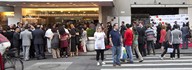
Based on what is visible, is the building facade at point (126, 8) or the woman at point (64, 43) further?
the building facade at point (126, 8)

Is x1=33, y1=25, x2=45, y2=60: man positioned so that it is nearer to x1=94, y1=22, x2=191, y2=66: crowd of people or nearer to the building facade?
x1=94, y1=22, x2=191, y2=66: crowd of people

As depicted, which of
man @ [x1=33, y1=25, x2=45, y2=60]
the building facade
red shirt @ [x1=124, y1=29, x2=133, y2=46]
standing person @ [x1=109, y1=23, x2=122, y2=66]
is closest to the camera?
standing person @ [x1=109, y1=23, x2=122, y2=66]

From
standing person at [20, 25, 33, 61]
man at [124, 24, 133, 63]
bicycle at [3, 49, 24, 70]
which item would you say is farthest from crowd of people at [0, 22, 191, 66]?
bicycle at [3, 49, 24, 70]

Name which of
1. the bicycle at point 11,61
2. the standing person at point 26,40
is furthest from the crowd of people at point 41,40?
the bicycle at point 11,61

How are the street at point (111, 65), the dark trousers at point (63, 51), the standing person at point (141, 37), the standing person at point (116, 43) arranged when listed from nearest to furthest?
the street at point (111, 65)
the standing person at point (116, 43)
the standing person at point (141, 37)
the dark trousers at point (63, 51)

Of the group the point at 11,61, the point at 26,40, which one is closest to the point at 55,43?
the point at 26,40

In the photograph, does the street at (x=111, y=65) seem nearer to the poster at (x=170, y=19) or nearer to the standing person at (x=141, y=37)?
the standing person at (x=141, y=37)

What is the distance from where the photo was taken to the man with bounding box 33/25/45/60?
54.9 feet

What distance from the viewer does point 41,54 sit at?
16969mm

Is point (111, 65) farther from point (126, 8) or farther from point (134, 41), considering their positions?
point (126, 8)

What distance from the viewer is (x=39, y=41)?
54.9ft

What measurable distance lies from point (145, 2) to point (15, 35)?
15614 millimetres

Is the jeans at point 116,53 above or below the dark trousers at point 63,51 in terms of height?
above

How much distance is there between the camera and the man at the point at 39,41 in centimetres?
1673
